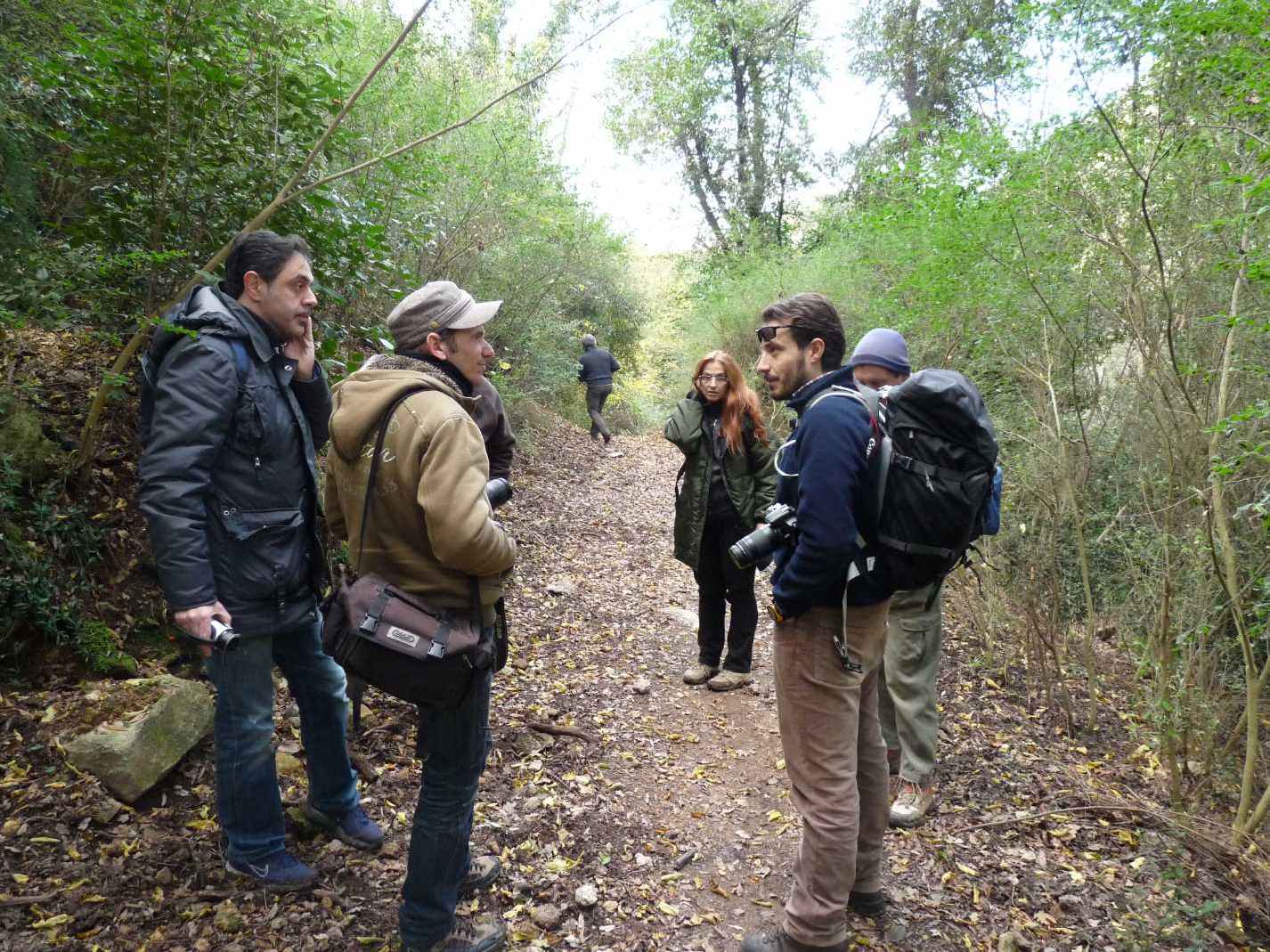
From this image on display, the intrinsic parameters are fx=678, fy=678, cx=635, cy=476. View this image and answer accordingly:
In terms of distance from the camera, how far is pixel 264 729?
2.29 meters

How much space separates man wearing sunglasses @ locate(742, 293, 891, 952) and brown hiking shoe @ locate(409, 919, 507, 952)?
856 mm

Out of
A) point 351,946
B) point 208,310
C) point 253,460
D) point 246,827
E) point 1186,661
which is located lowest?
point 351,946

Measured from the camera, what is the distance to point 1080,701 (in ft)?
14.4

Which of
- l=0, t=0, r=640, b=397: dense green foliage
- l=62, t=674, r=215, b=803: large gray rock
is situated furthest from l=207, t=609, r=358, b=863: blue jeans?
l=0, t=0, r=640, b=397: dense green foliage

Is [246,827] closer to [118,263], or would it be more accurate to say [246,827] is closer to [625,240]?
[118,263]

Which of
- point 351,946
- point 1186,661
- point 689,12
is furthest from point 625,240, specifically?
point 351,946

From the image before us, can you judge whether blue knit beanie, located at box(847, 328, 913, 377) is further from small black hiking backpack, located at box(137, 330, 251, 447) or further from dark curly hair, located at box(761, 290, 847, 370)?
small black hiking backpack, located at box(137, 330, 251, 447)

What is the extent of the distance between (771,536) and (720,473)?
1.73 m

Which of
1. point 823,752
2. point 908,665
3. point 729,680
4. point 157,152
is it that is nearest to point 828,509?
point 823,752

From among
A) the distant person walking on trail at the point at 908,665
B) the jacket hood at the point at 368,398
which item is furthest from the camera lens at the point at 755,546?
the jacket hood at the point at 368,398

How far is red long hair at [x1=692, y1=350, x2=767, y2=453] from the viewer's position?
4.02 metres

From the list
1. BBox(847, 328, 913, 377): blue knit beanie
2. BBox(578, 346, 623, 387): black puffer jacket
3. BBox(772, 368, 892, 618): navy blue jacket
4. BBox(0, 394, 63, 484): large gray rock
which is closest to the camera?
BBox(772, 368, 892, 618): navy blue jacket

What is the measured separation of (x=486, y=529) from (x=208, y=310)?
1234 millimetres

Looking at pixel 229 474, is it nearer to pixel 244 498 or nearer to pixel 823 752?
pixel 244 498
